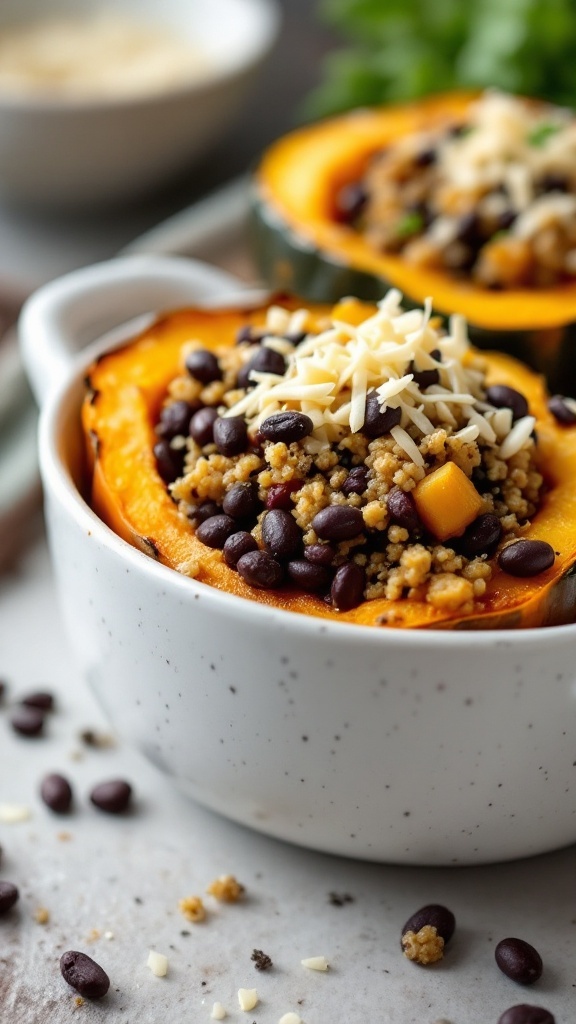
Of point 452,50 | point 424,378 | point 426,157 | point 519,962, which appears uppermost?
point 424,378

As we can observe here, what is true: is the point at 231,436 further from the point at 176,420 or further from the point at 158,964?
the point at 158,964

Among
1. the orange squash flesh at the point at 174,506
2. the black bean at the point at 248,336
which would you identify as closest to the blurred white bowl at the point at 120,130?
the orange squash flesh at the point at 174,506

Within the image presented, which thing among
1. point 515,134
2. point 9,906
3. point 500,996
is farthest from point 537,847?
point 515,134

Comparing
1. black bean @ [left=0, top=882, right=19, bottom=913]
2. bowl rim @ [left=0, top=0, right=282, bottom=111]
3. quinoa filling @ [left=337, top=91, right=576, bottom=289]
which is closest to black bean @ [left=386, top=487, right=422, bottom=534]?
black bean @ [left=0, top=882, right=19, bottom=913]

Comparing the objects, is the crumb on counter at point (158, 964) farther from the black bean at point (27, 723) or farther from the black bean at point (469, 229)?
the black bean at point (469, 229)

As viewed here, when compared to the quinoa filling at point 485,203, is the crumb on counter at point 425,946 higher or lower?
lower

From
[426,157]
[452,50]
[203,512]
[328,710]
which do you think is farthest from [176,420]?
[452,50]

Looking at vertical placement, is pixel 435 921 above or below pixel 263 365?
below
